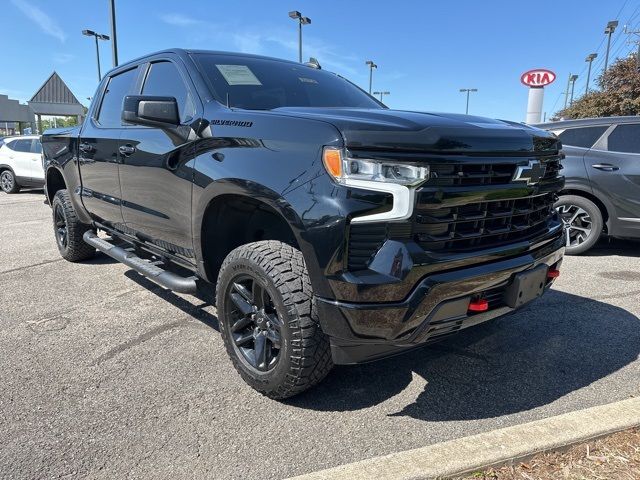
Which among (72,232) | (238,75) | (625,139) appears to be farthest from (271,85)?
(625,139)

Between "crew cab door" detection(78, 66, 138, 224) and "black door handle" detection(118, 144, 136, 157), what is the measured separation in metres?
0.10

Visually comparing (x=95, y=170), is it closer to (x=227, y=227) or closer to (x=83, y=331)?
(x=83, y=331)

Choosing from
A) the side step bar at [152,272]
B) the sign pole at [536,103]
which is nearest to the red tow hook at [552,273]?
the side step bar at [152,272]

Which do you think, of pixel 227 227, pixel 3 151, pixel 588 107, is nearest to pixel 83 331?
pixel 227 227

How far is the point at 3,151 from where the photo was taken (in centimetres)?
1339

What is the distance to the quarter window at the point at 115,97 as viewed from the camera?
404 centimetres

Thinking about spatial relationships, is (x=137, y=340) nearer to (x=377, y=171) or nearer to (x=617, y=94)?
(x=377, y=171)

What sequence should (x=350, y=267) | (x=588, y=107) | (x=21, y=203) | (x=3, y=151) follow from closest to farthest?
(x=350, y=267)
(x=21, y=203)
(x=3, y=151)
(x=588, y=107)

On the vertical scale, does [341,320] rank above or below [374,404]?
above

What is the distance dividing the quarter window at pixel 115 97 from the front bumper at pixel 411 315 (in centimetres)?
281

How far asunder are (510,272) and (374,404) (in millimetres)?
972

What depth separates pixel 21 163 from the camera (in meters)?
13.1

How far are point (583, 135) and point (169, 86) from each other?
15.6 ft

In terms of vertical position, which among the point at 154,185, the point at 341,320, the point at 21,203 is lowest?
the point at 21,203
